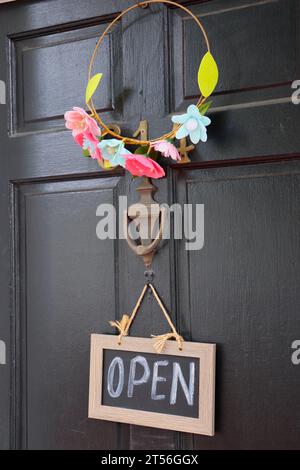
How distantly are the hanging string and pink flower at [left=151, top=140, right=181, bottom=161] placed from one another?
25 cm

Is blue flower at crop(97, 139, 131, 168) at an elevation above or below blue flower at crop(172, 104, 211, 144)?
below

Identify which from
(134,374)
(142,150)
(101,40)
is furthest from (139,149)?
(134,374)

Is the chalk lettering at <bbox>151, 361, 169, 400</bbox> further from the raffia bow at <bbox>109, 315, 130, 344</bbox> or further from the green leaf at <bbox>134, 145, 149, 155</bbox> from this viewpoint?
the green leaf at <bbox>134, 145, 149, 155</bbox>

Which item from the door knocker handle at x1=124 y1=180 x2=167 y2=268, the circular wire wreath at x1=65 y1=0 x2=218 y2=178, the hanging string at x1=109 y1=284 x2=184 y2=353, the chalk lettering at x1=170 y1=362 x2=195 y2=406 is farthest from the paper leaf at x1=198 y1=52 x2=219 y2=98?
the chalk lettering at x1=170 y1=362 x2=195 y2=406

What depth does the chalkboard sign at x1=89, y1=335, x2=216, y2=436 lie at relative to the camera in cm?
92

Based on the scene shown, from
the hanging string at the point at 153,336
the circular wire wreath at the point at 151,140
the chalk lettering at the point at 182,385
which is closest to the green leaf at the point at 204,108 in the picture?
the circular wire wreath at the point at 151,140

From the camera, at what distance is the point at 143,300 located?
3.30ft

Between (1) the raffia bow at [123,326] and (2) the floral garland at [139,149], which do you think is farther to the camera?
(1) the raffia bow at [123,326]

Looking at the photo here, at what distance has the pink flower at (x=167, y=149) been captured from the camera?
0.91m

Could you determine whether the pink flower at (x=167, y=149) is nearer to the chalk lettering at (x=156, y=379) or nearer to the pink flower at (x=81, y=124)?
the pink flower at (x=81, y=124)

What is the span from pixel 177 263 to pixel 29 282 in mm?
345

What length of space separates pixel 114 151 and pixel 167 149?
0.32ft

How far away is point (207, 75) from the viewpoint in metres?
0.88

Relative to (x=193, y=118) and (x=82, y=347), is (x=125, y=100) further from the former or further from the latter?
(x=82, y=347)
